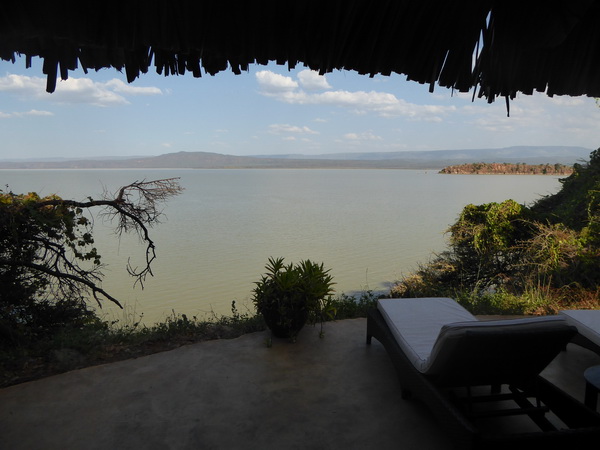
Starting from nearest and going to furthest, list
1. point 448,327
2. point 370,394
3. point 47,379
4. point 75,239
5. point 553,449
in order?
point 553,449
point 448,327
point 370,394
point 47,379
point 75,239

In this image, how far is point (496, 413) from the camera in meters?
2.32

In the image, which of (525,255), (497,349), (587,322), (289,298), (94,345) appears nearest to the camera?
(497,349)

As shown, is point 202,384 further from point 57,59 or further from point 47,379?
point 57,59

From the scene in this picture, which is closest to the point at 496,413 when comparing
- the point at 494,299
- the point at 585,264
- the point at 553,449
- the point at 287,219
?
the point at 553,449

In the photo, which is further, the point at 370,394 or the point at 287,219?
the point at 287,219

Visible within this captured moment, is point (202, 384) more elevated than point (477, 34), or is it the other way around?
point (477, 34)

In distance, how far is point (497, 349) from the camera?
2260mm

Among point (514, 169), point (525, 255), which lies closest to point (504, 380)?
point (525, 255)

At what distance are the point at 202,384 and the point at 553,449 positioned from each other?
2.28 m

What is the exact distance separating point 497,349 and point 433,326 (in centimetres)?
101

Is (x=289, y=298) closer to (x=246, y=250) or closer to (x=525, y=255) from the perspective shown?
(x=525, y=255)

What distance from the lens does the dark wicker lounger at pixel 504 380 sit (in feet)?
6.43

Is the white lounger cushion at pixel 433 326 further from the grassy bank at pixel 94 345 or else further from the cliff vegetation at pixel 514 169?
the cliff vegetation at pixel 514 169

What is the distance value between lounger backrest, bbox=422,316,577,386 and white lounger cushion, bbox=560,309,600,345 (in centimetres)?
110
